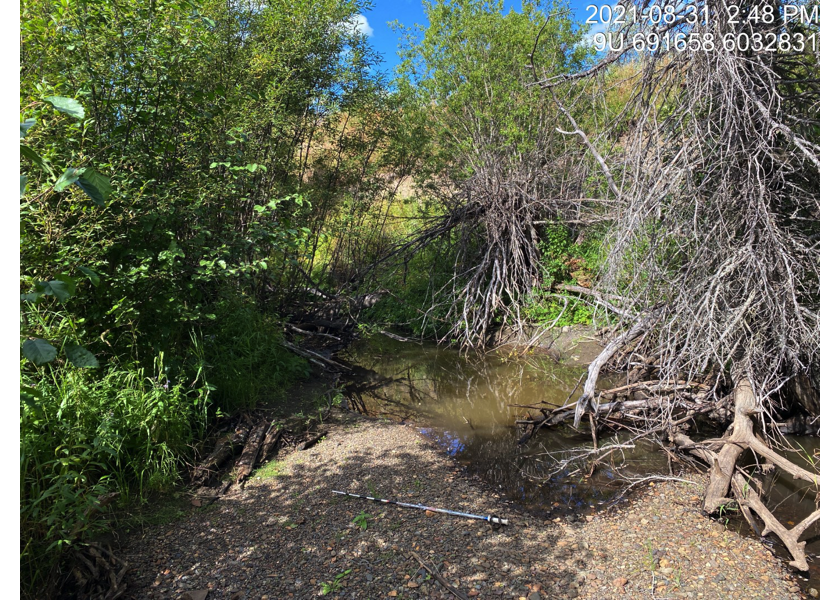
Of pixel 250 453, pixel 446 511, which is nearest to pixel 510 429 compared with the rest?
pixel 446 511

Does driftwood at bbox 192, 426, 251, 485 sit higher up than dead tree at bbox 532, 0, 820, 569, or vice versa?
dead tree at bbox 532, 0, 820, 569

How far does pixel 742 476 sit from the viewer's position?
359 cm

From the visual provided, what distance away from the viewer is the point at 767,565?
9.42ft

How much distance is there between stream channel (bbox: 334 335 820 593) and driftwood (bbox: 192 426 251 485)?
173cm

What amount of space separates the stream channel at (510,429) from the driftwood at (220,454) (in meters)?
1.73

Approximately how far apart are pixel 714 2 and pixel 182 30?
3801 millimetres

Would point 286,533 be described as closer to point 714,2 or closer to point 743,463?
point 743,463

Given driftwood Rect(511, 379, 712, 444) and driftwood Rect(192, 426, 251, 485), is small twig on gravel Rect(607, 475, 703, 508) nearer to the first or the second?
driftwood Rect(511, 379, 712, 444)

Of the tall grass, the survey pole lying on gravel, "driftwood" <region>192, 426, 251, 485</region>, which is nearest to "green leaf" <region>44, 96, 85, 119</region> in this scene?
the tall grass

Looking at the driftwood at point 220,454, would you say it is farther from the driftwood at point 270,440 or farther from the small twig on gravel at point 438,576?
the small twig on gravel at point 438,576

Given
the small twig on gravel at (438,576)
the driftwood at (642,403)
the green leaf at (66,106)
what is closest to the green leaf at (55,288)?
the green leaf at (66,106)

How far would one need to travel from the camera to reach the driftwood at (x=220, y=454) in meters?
3.79

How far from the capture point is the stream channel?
12.1 ft

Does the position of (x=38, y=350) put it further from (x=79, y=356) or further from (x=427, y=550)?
(x=427, y=550)
